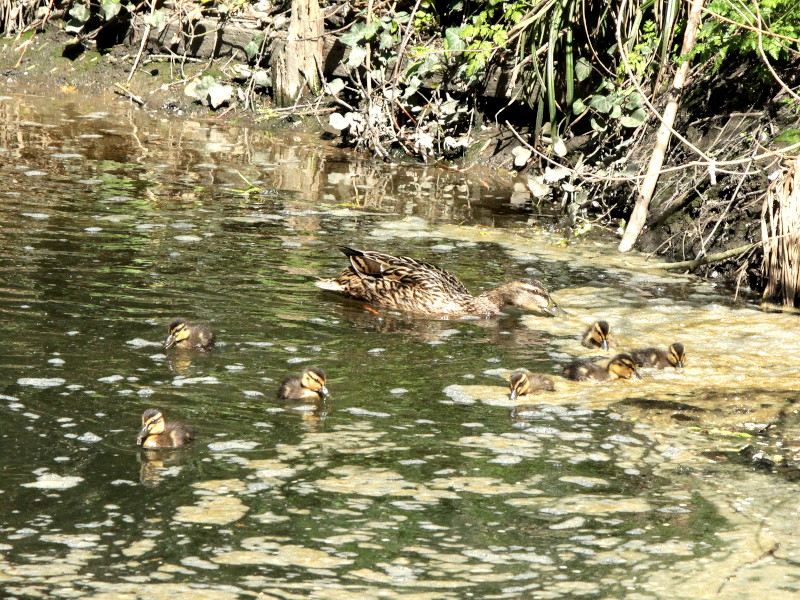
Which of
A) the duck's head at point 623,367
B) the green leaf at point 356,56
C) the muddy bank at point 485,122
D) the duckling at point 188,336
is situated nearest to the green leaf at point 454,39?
the muddy bank at point 485,122

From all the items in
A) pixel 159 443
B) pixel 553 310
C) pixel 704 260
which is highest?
pixel 704 260

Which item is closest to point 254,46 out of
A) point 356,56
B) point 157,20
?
point 157,20

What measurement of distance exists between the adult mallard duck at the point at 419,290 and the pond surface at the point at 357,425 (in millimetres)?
132

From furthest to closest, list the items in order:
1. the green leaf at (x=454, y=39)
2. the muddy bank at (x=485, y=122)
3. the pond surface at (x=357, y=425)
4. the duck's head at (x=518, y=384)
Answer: the green leaf at (x=454, y=39) → the muddy bank at (x=485, y=122) → the duck's head at (x=518, y=384) → the pond surface at (x=357, y=425)

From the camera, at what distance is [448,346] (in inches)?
293

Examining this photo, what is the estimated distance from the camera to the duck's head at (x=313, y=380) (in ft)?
19.5

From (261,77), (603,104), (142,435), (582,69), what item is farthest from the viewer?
(261,77)

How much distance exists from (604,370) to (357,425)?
1832 mm

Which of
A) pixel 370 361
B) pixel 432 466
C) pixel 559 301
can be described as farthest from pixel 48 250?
pixel 432 466

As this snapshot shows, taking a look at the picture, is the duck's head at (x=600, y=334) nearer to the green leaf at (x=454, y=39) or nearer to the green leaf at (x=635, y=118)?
the green leaf at (x=635, y=118)

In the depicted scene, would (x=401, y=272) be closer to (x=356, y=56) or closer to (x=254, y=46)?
(x=356, y=56)

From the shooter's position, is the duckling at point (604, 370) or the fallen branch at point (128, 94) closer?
the duckling at point (604, 370)

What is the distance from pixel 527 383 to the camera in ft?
20.7

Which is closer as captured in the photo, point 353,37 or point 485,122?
point 485,122
